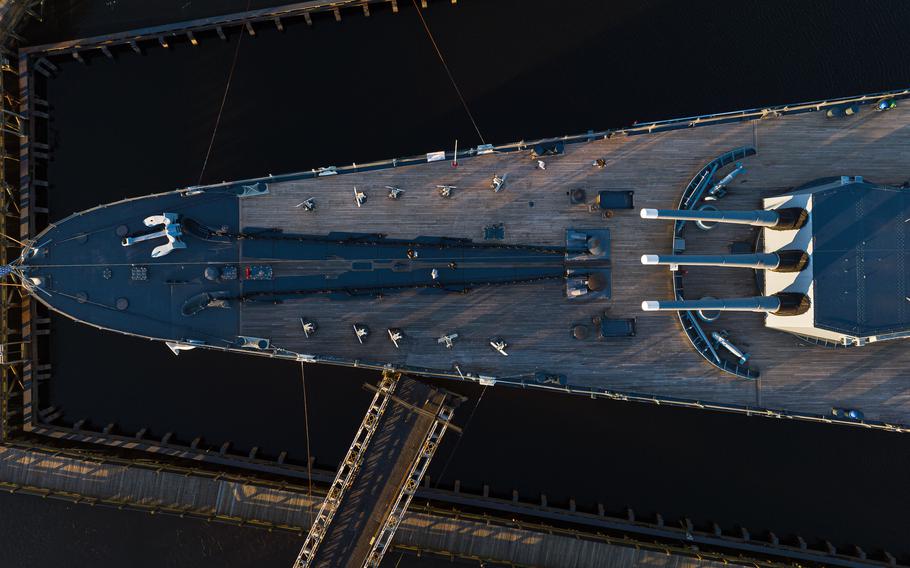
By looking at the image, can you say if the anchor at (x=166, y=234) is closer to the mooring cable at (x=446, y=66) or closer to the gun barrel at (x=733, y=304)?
the mooring cable at (x=446, y=66)

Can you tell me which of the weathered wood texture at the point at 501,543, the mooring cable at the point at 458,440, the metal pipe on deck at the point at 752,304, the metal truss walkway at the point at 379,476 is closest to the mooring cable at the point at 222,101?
the metal truss walkway at the point at 379,476

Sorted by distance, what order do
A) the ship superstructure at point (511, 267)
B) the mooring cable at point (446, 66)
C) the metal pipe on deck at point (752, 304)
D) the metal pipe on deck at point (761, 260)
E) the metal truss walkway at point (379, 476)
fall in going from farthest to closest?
the mooring cable at point (446, 66)
the metal truss walkway at point (379, 476)
the ship superstructure at point (511, 267)
the metal pipe on deck at point (761, 260)
the metal pipe on deck at point (752, 304)

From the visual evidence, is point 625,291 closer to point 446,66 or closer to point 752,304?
point 752,304

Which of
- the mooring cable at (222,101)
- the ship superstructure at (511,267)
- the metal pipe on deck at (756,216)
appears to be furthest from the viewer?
the mooring cable at (222,101)

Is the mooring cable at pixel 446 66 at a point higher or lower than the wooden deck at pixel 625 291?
higher

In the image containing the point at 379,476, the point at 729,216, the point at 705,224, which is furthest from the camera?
the point at 379,476

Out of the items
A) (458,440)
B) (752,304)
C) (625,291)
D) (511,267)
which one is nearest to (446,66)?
(511,267)

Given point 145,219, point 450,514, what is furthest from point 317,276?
point 450,514
